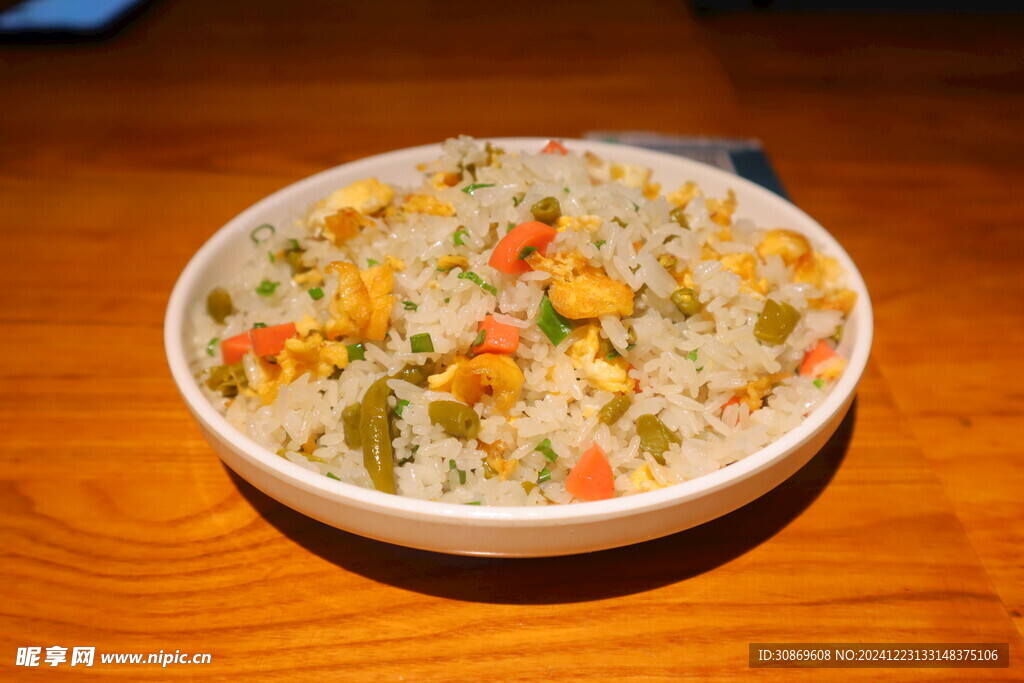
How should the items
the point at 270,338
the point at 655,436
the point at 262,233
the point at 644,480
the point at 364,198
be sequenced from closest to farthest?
the point at 644,480, the point at 655,436, the point at 270,338, the point at 364,198, the point at 262,233

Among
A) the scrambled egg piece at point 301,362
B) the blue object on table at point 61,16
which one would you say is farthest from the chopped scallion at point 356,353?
the blue object on table at point 61,16

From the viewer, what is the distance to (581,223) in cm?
198

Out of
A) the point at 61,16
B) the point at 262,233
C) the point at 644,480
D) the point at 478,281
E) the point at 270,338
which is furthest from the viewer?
the point at 61,16

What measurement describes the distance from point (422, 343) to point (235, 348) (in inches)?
24.0

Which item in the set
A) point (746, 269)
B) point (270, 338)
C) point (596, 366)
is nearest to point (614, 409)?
point (596, 366)

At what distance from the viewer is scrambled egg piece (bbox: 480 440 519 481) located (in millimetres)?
1759

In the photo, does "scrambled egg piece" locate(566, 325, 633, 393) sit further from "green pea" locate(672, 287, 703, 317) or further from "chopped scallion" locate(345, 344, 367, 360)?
"chopped scallion" locate(345, 344, 367, 360)

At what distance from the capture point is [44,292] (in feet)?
9.12

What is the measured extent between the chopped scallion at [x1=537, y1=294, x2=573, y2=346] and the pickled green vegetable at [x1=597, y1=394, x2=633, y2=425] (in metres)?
0.20

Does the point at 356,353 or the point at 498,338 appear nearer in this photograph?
the point at 498,338

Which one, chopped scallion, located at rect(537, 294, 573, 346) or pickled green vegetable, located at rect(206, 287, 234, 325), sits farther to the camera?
pickled green vegetable, located at rect(206, 287, 234, 325)

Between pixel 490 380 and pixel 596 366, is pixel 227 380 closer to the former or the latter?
pixel 490 380

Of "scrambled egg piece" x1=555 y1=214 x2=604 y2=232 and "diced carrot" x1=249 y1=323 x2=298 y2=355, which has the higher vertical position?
"scrambled egg piece" x1=555 y1=214 x2=604 y2=232

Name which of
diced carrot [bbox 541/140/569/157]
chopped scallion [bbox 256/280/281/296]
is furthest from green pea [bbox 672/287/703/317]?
chopped scallion [bbox 256/280/281/296]
